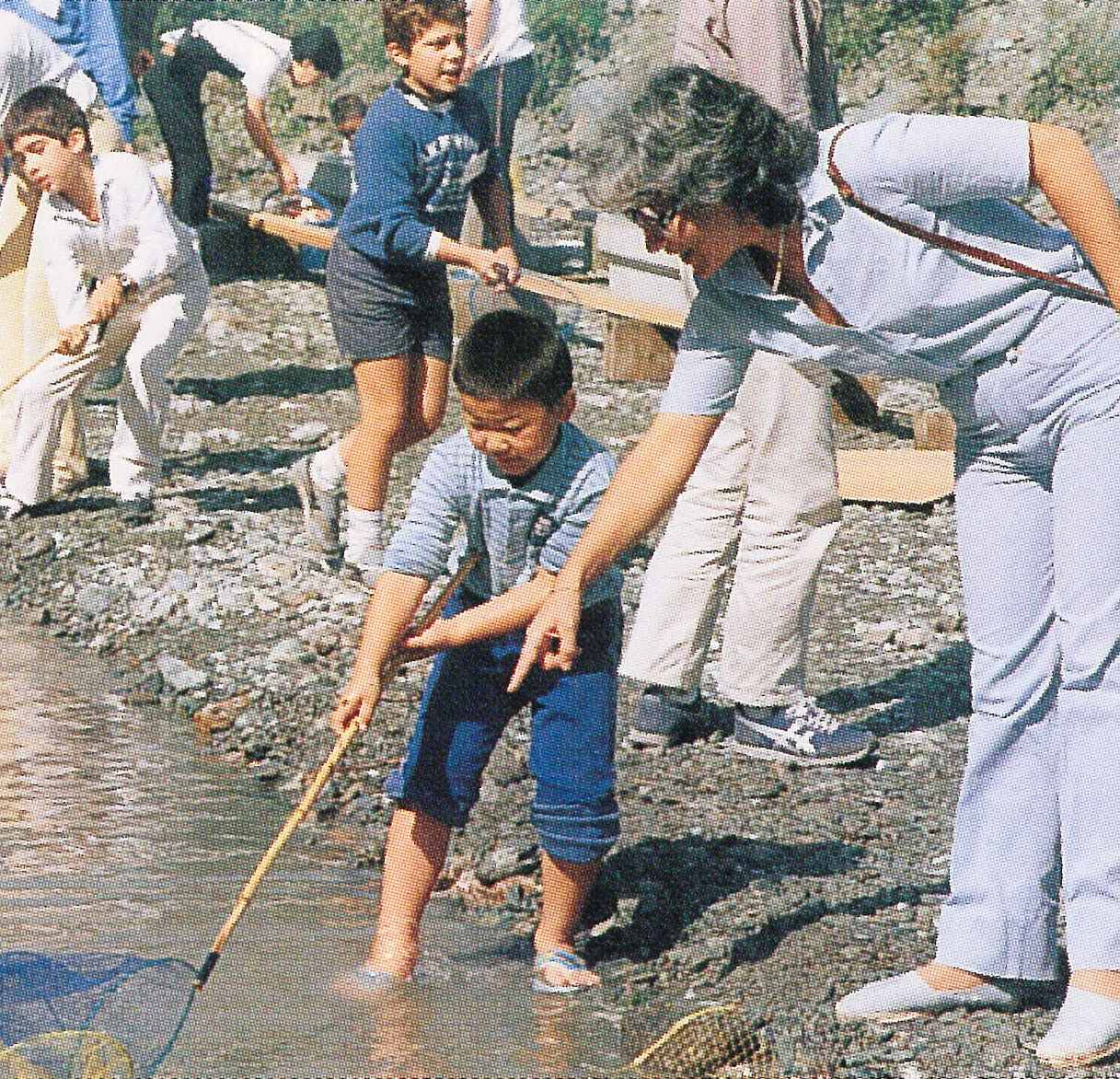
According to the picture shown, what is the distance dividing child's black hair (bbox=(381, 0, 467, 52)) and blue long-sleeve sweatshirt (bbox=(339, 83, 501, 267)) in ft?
0.51

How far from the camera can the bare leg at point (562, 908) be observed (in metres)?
4.61

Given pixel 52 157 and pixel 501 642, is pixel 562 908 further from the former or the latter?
pixel 52 157

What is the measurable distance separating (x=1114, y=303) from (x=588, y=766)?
141 centimetres

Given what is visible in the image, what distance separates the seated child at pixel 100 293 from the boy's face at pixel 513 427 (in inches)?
160

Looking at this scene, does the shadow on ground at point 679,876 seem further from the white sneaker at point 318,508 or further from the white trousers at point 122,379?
the white trousers at point 122,379

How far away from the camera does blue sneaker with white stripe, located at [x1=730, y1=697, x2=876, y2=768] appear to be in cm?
573

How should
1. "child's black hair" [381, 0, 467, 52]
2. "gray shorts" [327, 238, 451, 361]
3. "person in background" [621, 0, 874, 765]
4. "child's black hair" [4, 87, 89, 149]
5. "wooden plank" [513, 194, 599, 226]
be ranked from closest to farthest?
"person in background" [621, 0, 874, 765]
"child's black hair" [381, 0, 467, 52]
"gray shorts" [327, 238, 451, 361]
"child's black hair" [4, 87, 89, 149]
"wooden plank" [513, 194, 599, 226]

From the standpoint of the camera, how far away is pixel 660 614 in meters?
5.81

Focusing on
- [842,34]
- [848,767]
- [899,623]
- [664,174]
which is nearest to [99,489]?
[899,623]

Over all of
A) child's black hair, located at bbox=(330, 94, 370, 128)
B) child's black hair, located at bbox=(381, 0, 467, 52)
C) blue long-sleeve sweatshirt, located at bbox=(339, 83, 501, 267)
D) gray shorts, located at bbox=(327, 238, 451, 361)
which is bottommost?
gray shorts, located at bbox=(327, 238, 451, 361)

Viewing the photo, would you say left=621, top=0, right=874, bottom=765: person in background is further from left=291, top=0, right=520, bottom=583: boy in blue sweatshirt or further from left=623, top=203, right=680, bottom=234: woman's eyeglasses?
left=623, top=203, right=680, bottom=234: woman's eyeglasses

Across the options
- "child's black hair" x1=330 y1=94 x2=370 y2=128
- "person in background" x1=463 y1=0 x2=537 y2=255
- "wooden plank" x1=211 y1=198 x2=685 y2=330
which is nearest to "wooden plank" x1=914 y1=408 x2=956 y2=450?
"wooden plank" x1=211 y1=198 x2=685 y2=330

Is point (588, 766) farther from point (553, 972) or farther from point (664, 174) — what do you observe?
point (664, 174)

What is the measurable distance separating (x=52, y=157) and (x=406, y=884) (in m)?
4.21
